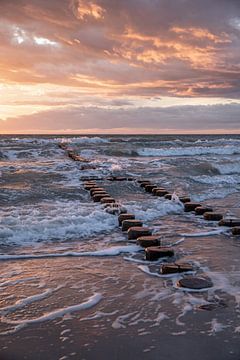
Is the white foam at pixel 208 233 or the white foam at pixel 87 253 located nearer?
the white foam at pixel 87 253

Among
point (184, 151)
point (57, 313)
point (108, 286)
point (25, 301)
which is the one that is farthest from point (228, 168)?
point (57, 313)

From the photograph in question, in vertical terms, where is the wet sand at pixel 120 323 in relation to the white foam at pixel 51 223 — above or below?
below

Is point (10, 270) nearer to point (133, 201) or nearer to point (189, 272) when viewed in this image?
point (189, 272)

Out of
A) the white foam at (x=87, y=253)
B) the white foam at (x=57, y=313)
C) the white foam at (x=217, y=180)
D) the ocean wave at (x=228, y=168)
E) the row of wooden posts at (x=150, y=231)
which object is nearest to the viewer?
the white foam at (x=57, y=313)

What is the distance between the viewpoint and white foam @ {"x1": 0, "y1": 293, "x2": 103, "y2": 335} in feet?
12.1

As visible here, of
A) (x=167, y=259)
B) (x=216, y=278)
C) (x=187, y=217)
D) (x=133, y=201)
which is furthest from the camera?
(x=133, y=201)

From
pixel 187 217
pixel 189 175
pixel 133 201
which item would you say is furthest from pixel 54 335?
pixel 189 175

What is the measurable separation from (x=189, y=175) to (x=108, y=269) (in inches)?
484

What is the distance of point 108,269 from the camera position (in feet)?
17.3

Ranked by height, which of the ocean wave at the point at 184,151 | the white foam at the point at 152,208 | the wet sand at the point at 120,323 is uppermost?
the ocean wave at the point at 184,151

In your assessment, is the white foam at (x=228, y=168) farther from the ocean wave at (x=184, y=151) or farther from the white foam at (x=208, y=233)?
the white foam at (x=208, y=233)

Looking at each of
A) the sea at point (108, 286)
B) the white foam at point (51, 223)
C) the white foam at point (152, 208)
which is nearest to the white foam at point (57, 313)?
the sea at point (108, 286)

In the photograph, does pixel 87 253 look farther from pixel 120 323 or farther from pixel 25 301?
pixel 120 323

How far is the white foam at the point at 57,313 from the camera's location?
370 cm
